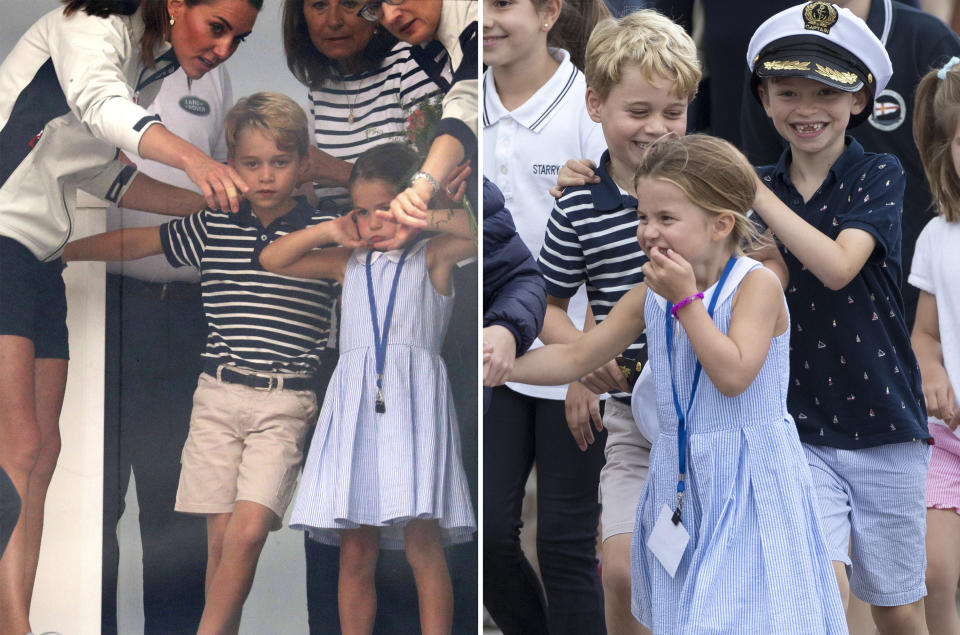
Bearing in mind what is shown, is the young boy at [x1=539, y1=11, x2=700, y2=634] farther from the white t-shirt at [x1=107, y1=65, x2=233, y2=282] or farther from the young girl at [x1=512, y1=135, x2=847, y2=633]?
A: the white t-shirt at [x1=107, y1=65, x2=233, y2=282]

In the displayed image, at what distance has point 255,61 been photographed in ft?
7.48

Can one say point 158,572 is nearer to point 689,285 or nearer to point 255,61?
point 255,61

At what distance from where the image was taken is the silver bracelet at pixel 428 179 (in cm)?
233

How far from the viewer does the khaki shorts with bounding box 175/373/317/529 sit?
7.55ft

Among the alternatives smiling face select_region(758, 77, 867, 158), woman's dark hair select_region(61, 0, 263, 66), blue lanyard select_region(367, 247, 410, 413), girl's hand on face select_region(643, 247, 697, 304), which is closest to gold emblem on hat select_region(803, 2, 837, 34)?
smiling face select_region(758, 77, 867, 158)

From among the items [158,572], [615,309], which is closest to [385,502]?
[158,572]

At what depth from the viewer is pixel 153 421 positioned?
2.30m

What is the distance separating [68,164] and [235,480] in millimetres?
643

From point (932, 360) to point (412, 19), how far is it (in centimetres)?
163

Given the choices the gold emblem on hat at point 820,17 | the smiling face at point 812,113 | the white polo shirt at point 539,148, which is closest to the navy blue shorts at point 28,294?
the white polo shirt at point 539,148

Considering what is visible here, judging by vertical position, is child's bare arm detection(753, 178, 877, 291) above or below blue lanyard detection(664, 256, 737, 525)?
above

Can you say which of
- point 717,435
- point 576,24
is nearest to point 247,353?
point 717,435

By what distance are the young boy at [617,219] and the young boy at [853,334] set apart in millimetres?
238

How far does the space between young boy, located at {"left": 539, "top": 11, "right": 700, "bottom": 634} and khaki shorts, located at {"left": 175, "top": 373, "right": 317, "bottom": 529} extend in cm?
75
